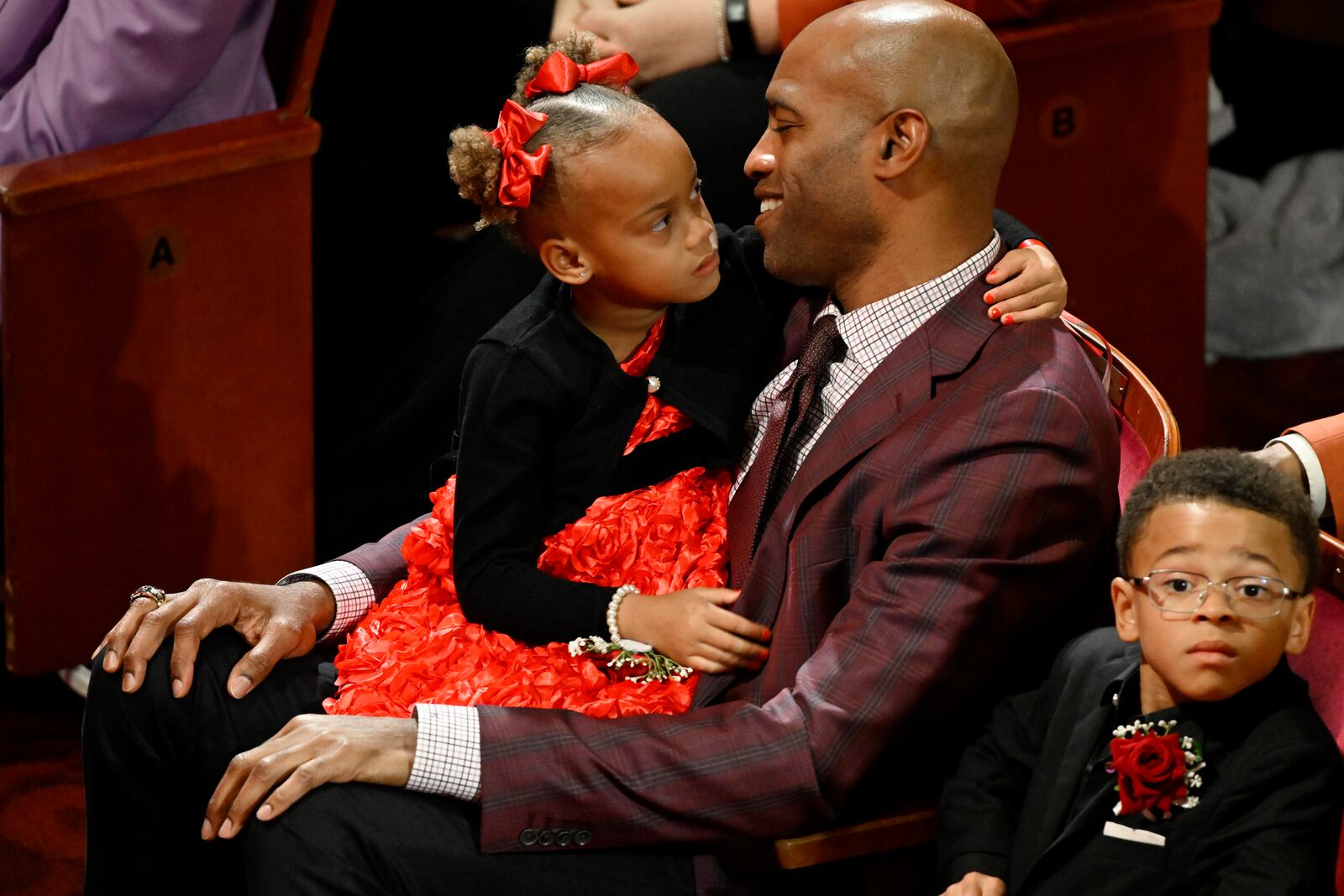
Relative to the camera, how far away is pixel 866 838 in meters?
1.81

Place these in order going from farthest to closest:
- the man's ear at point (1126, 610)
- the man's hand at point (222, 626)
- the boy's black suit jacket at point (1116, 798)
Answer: the man's hand at point (222, 626), the man's ear at point (1126, 610), the boy's black suit jacket at point (1116, 798)

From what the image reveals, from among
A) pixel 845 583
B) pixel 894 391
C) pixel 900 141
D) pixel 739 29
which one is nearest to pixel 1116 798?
pixel 845 583

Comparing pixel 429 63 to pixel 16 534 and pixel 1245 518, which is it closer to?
pixel 16 534

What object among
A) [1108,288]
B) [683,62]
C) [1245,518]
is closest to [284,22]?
[683,62]

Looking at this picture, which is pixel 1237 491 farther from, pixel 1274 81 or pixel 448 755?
pixel 1274 81

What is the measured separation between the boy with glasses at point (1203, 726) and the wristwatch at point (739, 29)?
1515 millimetres

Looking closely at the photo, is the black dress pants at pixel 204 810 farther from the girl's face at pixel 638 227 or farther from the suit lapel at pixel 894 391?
the girl's face at pixel 638 227

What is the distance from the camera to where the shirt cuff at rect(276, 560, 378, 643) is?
2.31m

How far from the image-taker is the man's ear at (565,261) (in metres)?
2.14

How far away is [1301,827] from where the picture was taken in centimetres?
157

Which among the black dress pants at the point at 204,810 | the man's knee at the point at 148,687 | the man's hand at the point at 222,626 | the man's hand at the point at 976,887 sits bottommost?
the black dress pants at the point at 204,810

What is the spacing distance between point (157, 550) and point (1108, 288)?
1.91 metres

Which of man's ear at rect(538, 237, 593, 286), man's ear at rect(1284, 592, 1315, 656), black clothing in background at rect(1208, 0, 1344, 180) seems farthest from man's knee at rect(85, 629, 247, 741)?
black clothing in background at rect(1208, 0, 1344, 180)

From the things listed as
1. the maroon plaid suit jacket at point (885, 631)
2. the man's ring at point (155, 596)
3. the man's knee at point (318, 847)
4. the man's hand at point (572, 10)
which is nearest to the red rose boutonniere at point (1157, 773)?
the maroon plaid suit jacket at point (885, 631)
